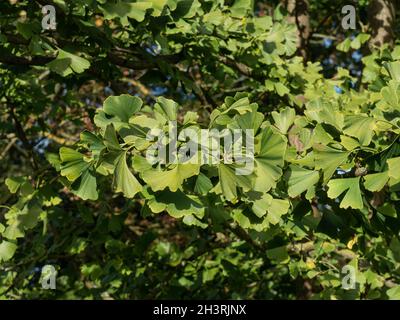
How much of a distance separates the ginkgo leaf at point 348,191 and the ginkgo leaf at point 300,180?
2.0 inches

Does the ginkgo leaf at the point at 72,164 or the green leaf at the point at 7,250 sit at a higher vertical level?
the ginkgo leaf at the point at 72,164

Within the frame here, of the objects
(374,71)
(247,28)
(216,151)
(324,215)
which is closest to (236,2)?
(247,28)

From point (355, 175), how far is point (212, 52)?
47.5 inches

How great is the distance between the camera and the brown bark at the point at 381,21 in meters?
3.90

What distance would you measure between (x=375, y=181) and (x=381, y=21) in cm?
278

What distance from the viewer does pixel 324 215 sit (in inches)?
74.3

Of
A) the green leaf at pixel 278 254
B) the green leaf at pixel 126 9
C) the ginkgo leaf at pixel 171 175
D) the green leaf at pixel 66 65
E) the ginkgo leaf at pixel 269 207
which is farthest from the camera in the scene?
the green leaf at pixel 278 254

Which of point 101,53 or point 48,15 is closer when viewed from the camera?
point 48,15

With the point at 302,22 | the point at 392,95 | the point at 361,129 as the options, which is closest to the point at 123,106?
the point at 361,129

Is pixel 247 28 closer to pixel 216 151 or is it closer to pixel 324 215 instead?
pixel 324 215

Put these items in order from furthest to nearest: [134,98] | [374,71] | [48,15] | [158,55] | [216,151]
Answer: [374,71]
[158,55]
[48,15]
[134,98]
[216,151]

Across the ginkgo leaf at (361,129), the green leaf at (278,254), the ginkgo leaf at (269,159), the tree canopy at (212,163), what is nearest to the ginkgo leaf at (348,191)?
the tree canopy at (212,163)

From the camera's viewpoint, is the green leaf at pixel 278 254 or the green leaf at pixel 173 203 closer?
the green leaf at pixel 173 203

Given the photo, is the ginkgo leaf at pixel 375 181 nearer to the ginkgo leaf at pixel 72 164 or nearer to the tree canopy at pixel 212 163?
the tree canopy at pixel 212 163
